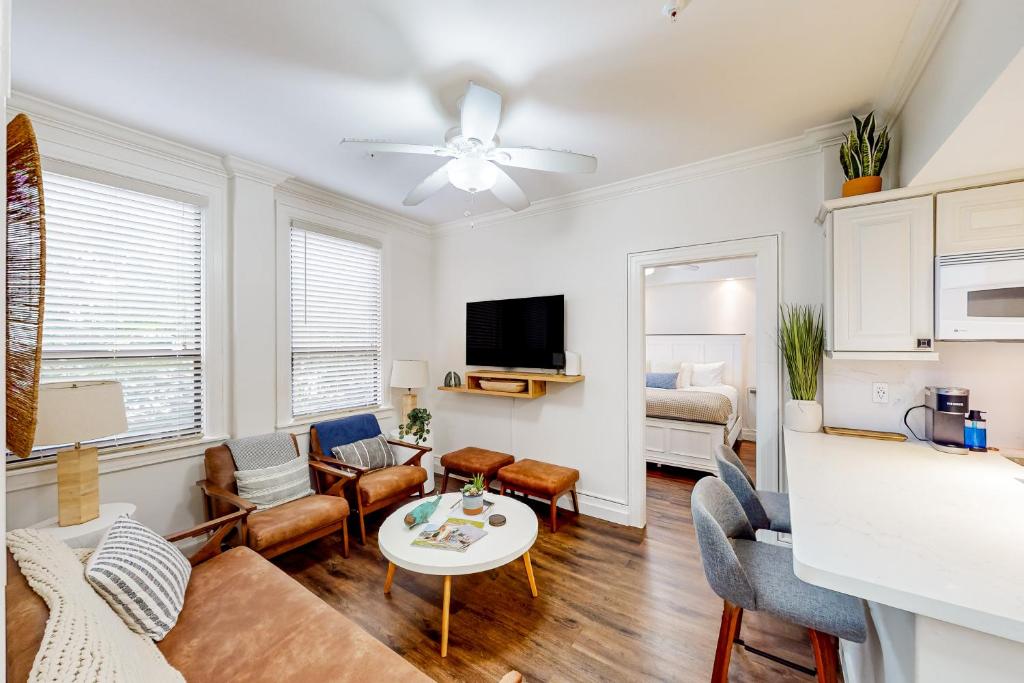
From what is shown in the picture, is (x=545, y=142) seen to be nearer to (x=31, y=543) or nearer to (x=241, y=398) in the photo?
(x=241, y=398)

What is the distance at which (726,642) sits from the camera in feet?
5.30

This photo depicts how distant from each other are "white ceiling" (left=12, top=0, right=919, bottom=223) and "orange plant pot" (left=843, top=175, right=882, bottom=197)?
16.4 inches

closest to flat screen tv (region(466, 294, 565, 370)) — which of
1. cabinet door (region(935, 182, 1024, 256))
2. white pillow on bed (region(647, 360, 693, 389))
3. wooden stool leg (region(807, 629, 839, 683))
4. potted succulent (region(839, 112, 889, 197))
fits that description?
potted succulent (region(839, 112, 889, 197))

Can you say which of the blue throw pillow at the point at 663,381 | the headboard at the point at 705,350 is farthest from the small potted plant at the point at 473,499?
the headboard at the point at 705,350

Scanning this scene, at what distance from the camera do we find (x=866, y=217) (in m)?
2.15

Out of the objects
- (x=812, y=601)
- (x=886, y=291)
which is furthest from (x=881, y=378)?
(x=812, y=601)

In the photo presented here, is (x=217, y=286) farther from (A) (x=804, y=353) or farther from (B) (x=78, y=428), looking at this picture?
(A) (x=804, y=353)

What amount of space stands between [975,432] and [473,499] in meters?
2.56

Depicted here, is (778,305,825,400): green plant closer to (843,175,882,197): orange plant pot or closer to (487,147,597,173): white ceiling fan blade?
(843,175,882,197): orange plant pot

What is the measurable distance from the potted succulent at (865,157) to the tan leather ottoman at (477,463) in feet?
9.83

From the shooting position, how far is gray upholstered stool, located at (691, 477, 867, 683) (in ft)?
4.42

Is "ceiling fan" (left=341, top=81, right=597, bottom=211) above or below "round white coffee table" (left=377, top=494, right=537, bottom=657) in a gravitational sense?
above

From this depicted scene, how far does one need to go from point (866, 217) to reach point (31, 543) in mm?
3810

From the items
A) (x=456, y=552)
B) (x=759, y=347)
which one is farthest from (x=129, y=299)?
(x=759, y=347)
